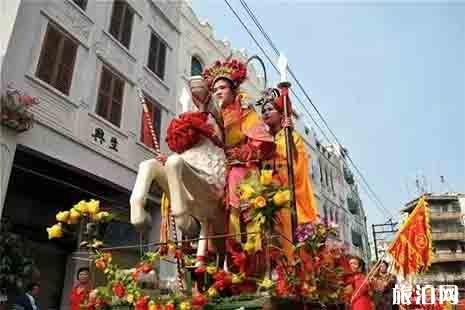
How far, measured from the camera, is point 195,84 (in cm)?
374

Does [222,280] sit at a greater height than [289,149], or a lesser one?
lesser

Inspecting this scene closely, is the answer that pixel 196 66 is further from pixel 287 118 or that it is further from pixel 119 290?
pixel 119 290

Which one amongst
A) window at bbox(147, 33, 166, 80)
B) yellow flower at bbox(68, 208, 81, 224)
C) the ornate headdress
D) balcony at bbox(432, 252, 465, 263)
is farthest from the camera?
balcony at bbox(432, 252, 465, 263)

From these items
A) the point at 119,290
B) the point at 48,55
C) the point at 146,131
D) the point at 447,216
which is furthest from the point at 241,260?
the point at 447,216

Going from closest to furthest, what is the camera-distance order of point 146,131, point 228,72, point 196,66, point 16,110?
point 228,72
point 146,131
point 16,110
point 196,66

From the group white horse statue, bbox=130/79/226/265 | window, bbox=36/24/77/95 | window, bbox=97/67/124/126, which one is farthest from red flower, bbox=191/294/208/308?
window, bbox=97/67/124/126

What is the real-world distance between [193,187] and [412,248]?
285 centimetres

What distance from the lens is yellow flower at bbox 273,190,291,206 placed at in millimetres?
2588

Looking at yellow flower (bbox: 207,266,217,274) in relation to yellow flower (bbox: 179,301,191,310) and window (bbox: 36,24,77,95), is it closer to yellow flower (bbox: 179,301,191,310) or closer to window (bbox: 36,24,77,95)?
yellow flower (bbox: 179,301,191,310)

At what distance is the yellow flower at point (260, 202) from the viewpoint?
2.60 metres

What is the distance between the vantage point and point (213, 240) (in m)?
3.37

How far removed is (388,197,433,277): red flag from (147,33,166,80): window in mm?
9389

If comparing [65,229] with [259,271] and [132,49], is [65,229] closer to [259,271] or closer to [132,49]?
[259,271]

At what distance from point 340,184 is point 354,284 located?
24.9 m
